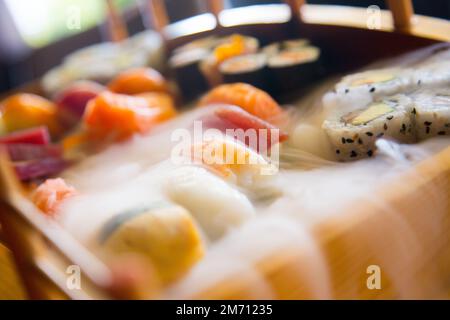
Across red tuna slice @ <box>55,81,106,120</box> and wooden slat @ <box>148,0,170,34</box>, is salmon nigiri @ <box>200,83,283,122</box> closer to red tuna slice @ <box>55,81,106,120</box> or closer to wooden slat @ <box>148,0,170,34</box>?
red tuna slice @ <box>55,81,106,120</box>

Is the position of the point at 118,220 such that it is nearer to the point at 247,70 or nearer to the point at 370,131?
the point at 370,131

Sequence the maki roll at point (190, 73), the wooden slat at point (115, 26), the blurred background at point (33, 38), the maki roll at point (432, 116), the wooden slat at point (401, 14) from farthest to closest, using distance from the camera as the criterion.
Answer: the blurred background at point (33, 38) < the wooden slat at point (115, 26) < the maki roll at point (190, 73) < the wooden slat at point (401, 14) < the maki roll at point (432, 116)

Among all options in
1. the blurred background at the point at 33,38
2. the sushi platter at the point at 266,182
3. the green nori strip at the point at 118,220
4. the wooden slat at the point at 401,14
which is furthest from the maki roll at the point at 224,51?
the blurred background at the point at 33,38

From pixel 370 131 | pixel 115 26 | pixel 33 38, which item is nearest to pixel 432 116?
pixel 370 131

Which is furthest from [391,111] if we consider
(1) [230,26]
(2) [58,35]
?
(2) [58,35]

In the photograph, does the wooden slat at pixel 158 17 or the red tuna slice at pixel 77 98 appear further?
the wooden slat at pixel 158 17

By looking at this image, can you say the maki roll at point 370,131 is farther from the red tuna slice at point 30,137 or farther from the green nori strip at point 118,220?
the red tuna slice at point 30,137

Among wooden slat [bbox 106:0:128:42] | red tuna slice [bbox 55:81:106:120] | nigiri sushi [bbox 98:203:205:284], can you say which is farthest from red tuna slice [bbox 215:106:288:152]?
wooden slat [bbox 106:0:128:42]
